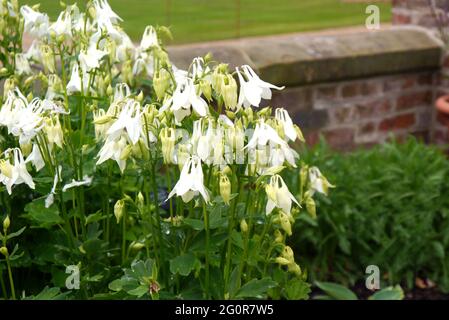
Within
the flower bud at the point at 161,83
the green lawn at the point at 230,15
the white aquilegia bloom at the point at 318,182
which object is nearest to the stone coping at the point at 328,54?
the white aquilegia bloom at the point at 318,182

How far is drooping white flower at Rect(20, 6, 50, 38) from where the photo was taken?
9.48 feet

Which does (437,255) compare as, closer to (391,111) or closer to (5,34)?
(391,111)

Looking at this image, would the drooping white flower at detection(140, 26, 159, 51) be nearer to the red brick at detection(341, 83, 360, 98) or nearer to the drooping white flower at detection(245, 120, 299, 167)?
the drooping white flower at detection(245, 120, 299, 167)

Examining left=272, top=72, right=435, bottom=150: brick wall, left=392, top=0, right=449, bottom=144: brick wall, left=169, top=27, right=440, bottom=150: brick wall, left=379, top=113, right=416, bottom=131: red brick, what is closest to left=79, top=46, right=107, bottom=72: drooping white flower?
left=169, top=27, right=440, bottom=150: brick wall

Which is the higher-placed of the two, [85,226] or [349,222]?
[85,226]

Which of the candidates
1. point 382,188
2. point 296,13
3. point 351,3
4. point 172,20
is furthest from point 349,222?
point 351,3

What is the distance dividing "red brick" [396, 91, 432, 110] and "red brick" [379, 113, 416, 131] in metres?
0.06

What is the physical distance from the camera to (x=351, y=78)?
541 centimetres

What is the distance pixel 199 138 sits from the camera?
2082mm

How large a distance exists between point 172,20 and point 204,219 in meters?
9.25

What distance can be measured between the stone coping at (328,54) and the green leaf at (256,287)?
7.92 ft

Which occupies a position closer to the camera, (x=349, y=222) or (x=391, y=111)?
(x=349, y=222)

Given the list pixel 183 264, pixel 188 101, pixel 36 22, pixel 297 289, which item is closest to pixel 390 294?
pixel 297 289
